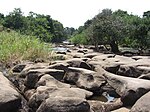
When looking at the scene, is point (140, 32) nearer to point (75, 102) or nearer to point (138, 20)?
point (138, 20)

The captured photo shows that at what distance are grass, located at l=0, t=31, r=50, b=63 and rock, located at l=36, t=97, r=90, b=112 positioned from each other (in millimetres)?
7271

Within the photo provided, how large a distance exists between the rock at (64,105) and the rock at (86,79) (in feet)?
7.39

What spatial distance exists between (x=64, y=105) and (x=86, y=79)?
9.01 feet

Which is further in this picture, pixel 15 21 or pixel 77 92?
pixel 15 21

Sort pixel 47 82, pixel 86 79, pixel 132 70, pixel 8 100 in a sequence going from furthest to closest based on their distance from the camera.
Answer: pixel 132 70 → pixel 86 79 → pixel 47 82 → pixel 8 100

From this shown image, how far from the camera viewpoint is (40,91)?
243 inches

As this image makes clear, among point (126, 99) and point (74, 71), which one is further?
point (74, 71)

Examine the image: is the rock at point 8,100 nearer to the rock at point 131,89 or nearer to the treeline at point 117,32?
the rock at point 131,89

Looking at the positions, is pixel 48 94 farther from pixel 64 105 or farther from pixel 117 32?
pixel 117 32

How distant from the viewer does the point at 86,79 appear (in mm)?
7848

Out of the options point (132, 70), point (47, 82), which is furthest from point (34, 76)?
point (132, 70)

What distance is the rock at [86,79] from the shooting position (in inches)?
299

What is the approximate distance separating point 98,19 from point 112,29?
229 cm

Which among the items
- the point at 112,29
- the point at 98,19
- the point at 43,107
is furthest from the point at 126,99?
the point at 98,19
